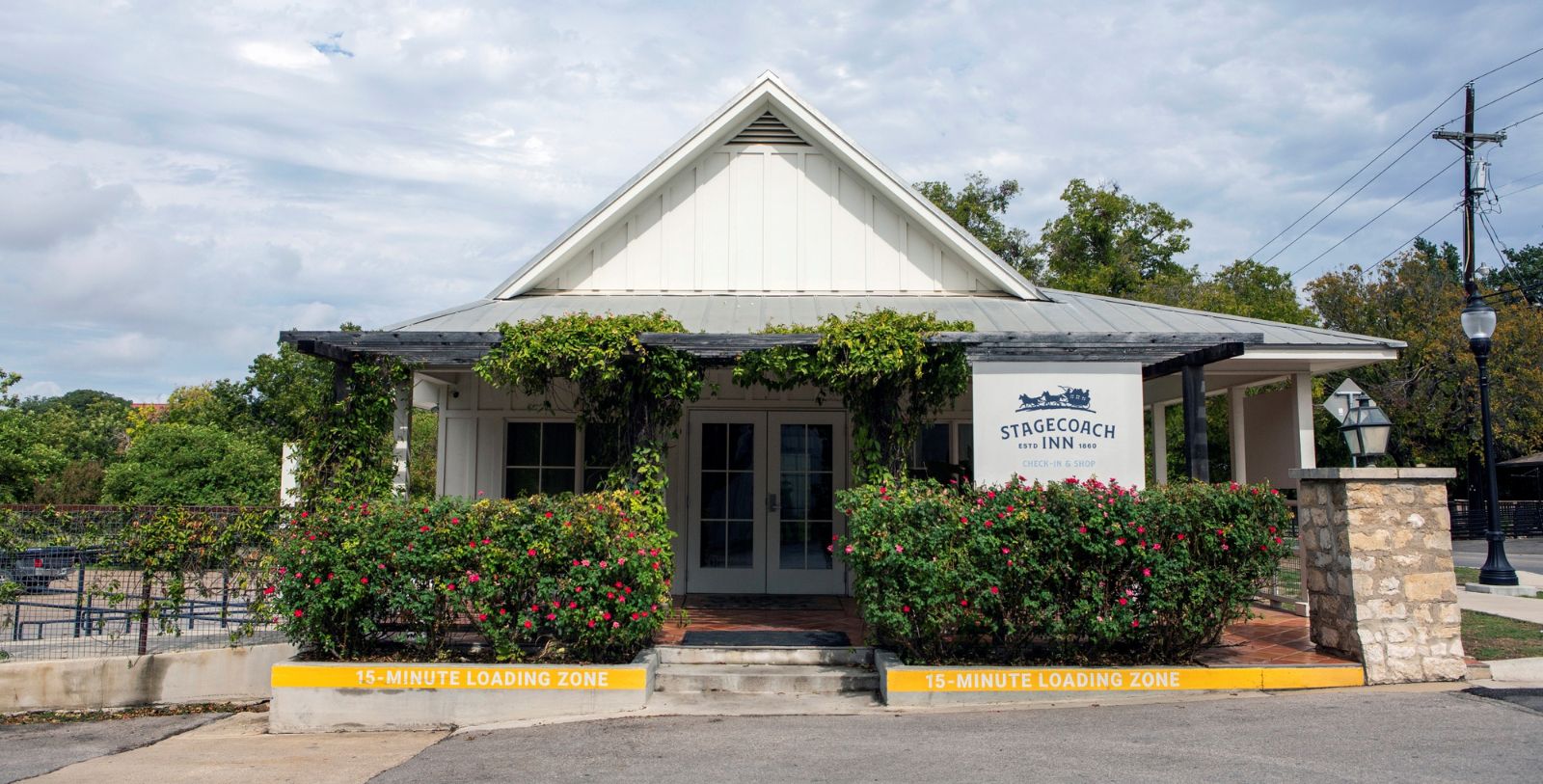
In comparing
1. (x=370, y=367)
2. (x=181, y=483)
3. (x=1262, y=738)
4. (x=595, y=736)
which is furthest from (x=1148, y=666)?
(x=181, y=483)

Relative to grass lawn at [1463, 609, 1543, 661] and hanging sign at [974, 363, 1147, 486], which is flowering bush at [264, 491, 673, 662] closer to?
hanging sign at [974, 363, 1147, 486]

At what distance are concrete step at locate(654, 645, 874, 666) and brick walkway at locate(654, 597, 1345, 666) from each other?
241 mm

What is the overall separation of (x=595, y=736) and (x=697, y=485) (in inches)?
183

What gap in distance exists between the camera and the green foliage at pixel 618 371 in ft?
26.8

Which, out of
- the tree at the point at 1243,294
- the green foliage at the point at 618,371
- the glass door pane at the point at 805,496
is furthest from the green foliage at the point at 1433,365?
the green foliage at the point at 618,371

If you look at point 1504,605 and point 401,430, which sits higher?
point 401,430

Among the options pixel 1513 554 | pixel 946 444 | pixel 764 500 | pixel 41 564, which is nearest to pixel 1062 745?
pixel 764 500

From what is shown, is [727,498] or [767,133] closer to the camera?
[727,498]

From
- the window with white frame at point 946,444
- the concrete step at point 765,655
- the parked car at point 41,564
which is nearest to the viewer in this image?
the concrete step at point 765,655

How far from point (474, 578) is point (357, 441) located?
2.16 meters

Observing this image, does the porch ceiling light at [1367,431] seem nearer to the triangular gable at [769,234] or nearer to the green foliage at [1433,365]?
the triangular gable at [769,234]

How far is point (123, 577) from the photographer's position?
8.22m

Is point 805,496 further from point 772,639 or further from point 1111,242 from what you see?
point 1111,242

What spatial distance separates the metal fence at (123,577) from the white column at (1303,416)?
9.78 metres
